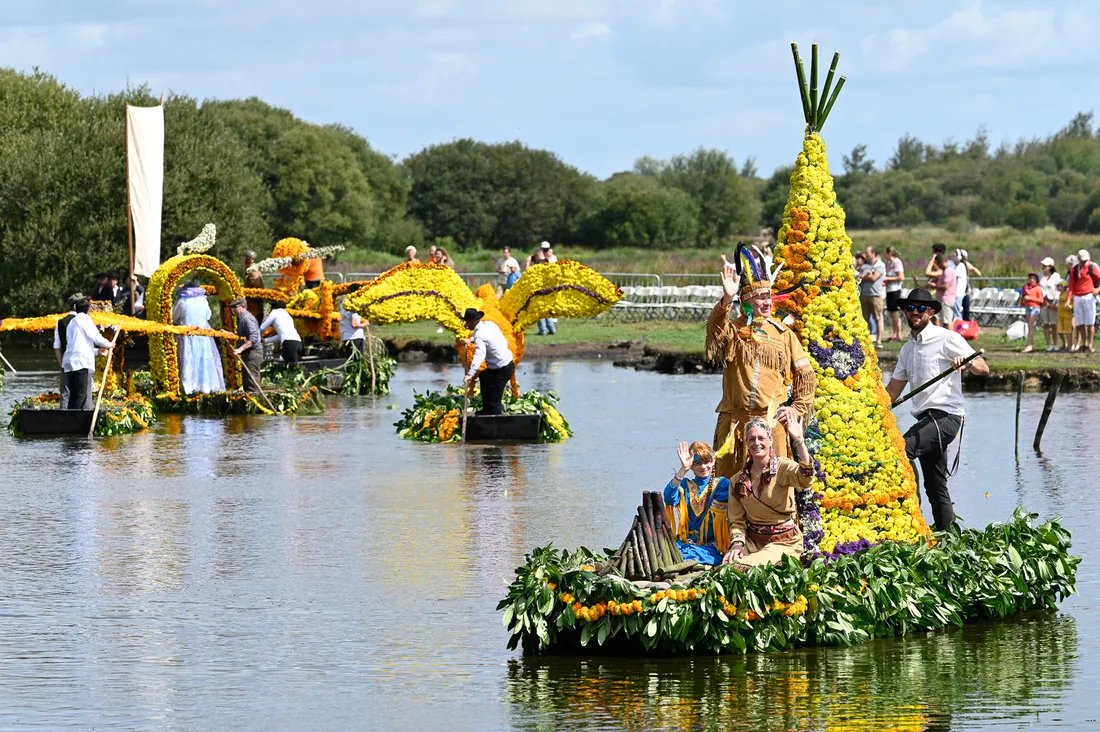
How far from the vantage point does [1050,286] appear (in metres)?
29.6

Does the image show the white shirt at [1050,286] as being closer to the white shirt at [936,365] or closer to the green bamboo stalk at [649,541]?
the white shirt at [936,365]

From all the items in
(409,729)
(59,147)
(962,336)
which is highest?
(59,147)

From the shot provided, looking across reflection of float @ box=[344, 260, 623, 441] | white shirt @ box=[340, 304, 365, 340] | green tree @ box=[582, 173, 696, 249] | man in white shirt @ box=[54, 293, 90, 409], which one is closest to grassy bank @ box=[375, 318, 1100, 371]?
white shirt @ box=[340, 304, 365, 340]

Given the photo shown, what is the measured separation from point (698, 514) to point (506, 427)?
1053 centimetres

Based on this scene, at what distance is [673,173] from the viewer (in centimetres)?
10688

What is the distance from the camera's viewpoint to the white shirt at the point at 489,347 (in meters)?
19.8

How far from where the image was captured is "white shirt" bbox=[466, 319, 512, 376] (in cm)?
1980

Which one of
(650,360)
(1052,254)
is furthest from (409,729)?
(1052,254)

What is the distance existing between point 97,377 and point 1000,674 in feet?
70.2

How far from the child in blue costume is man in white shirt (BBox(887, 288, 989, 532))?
7.20ft

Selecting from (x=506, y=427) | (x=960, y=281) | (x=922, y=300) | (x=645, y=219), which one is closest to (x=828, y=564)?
(x=922, y=300)

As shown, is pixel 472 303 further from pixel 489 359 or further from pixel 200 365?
pixel 200 365

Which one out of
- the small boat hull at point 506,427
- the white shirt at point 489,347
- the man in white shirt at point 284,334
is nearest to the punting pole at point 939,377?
the white shirt at point 489,347

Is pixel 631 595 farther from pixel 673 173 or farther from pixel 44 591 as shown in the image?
pixel 673 173
